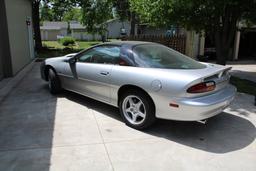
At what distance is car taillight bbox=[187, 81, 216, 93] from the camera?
402 cm

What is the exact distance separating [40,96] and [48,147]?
9.80 feet

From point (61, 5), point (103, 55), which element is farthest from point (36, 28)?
point (103, 55)

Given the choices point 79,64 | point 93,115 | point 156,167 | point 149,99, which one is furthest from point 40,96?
point 156,167

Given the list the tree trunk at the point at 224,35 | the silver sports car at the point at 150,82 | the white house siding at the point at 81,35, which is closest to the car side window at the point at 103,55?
the silver sports car at the point at 150,82

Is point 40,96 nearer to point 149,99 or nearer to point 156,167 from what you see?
point 149,99

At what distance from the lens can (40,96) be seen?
670cm

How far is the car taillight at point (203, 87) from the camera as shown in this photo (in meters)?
4.02

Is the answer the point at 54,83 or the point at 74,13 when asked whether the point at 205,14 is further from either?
the point at 74,13

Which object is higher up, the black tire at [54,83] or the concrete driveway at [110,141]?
the black tire at [54,83]

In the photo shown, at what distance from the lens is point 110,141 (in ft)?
13.9

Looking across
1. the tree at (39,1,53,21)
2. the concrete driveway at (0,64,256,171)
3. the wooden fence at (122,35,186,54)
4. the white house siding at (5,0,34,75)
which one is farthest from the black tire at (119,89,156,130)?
the tree at (39,1,53,21)

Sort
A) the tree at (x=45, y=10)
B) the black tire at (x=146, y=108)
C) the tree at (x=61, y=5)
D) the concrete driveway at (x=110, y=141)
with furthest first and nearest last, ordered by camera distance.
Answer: the tree at (x=45, y=10)
the tree at (x=61, y=5)
the black tire at (x=146, y=108)
the concrete driveway at (x=110, y=141)

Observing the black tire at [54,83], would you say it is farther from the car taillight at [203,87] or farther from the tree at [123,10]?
the tree at [123,10]

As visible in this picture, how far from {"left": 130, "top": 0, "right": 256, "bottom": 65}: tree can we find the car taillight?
4.21 meters
